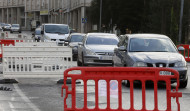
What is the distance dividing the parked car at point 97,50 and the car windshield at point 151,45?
570cm

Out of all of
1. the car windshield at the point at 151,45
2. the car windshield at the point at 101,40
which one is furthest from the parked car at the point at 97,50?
the car windshield at the point at 151,45

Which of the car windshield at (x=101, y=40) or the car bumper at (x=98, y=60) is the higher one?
the car windshield at (x=101, y=40)

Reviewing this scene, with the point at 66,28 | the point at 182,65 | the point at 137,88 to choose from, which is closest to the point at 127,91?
the point at 137,88

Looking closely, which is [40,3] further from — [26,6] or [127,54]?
[127,54]

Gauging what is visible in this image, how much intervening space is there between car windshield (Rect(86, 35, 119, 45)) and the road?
25.2 feet

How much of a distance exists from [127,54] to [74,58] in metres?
13.7

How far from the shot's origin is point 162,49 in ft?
48.5

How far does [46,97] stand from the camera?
442 inches

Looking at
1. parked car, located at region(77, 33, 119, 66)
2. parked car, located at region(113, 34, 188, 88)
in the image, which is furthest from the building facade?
parked car, located at region(113, 34, 188, 88)

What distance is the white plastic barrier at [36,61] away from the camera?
14.3 metres

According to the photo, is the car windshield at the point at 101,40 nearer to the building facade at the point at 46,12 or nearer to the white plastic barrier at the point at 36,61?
the white plastic barrier at the point at 36,61

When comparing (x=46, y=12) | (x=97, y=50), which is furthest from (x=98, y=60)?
(x=46, y=12)

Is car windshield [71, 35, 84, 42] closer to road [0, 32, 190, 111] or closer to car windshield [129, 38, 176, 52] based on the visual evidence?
car windshield [129, 38, 176, 52]

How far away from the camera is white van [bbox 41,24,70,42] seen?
1346 inches
